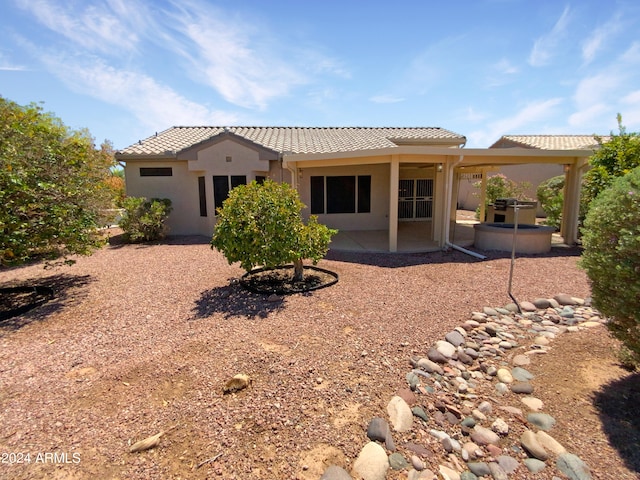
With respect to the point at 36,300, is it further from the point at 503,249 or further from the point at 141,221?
the point at 503,249

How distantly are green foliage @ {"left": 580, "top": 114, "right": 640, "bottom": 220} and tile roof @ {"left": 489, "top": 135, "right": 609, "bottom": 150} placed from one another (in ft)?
41.9

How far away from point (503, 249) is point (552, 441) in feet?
26.1

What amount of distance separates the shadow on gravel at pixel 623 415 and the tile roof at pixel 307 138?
1128 centimetres

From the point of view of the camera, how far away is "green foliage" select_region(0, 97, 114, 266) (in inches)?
210

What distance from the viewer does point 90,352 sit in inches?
169

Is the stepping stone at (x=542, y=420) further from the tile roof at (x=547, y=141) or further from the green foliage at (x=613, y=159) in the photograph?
the tile roof at (x=547, y=141)

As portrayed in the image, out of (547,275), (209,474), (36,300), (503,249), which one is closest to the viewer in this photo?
(209,474)

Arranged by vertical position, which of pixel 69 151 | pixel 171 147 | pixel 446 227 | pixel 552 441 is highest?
pixel 171 147

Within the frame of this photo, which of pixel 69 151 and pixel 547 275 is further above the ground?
pixel 69 151

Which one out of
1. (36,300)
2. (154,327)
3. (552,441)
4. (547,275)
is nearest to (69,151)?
(36,300)

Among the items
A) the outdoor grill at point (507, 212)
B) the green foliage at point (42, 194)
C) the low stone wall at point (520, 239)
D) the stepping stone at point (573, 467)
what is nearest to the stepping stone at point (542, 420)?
the stepping stone at point (573, 467)

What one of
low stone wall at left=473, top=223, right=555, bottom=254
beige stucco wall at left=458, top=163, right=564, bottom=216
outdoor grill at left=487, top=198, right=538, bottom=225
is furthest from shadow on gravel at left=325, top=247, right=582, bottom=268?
beige stucco wall at left=458, top=163, right=564, bottom=216

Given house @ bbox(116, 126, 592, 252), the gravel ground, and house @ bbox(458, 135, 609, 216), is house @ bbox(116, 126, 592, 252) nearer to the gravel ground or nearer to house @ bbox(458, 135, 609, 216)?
the gravel ground

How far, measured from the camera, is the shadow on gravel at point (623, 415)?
8.87ft
